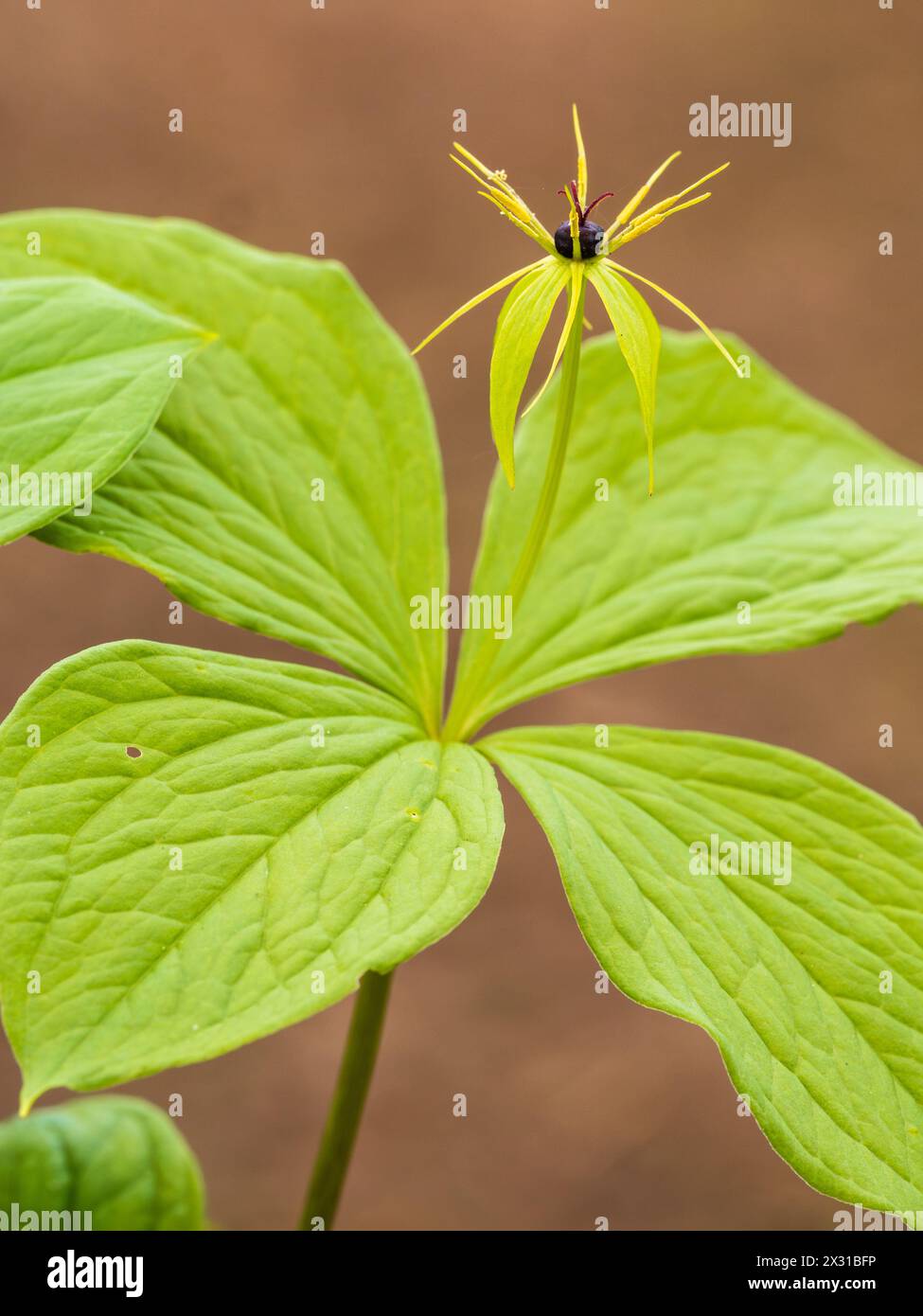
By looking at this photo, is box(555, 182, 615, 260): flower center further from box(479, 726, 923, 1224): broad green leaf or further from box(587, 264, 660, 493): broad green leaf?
box(479, 726, 923, 1224): broad green leaf

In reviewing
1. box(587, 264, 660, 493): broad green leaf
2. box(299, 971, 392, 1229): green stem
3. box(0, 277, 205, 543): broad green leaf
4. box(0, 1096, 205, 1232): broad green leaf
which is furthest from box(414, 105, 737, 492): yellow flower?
box(0, 1096, 205, 1232): broad green leaf

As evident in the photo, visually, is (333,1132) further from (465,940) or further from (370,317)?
(465,940)

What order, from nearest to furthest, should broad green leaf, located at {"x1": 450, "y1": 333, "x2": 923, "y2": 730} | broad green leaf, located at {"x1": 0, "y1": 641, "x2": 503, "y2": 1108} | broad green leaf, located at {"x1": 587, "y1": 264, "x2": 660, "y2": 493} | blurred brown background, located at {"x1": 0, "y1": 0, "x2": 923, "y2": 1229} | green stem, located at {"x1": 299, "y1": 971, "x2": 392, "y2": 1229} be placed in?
broad green leaf, located at {"x1": 0, "y1": 641, "x2": 503, "y2": 1108}
broad green leaf, located at {"x1": 587, "y1": 264, "x2": 660, "y2": 493}
green stem, located at {"x1": 299, "y1": 971, "x2": 392, "y2": 1229}
broad green leaf, located at {"x1": 450, "y1": 333, "x2": 923, "y2": 730}
blurred brown background, located at {"x1": 0, "y1": 0, "x2": 923, "y2": 1229}

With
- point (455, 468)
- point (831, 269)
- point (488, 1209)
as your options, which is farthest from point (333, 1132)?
point (831, 269)

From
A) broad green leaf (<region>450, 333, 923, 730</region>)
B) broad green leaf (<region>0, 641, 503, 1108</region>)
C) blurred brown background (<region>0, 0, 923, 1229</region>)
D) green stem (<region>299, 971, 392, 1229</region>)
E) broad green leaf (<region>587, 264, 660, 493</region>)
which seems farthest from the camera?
blurred brown background (<region>0, 0, 923, 1229</region>)

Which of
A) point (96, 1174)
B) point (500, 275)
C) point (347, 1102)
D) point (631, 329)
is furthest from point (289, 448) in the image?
point (500, 275)

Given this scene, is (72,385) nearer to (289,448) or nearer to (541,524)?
(289,448)
